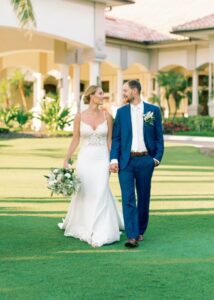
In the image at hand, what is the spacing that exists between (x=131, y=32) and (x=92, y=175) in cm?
3307

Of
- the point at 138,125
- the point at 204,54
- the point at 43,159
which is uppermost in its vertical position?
the point at 204,54

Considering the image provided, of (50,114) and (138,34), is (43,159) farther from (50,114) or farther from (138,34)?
(138,34)

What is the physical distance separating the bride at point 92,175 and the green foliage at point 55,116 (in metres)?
23.2

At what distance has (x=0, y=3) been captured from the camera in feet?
85.3

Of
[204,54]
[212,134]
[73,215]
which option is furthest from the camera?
[204,54]

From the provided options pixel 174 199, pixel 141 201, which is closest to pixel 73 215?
pixel 141 201

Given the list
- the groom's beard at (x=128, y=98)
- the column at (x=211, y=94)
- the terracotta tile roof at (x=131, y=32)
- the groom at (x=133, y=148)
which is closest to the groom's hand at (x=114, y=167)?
the groom at (x=133, y=148)

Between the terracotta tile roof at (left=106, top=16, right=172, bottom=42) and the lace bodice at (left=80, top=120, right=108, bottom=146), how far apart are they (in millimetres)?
29045

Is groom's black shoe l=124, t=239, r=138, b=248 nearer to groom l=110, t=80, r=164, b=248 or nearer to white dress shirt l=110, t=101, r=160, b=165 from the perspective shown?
groom l=110, t=80, r=164, b=248

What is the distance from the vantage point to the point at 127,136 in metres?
7.90

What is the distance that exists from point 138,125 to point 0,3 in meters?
19.3

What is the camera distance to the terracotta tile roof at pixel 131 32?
38.7 metres

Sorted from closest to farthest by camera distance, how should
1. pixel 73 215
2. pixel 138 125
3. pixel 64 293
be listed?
pixel 64 293 → pixel 138 125 → pixel 73 215

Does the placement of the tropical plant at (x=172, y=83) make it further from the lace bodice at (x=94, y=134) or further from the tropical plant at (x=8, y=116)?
the lace bodice at (x=94, y=134)
